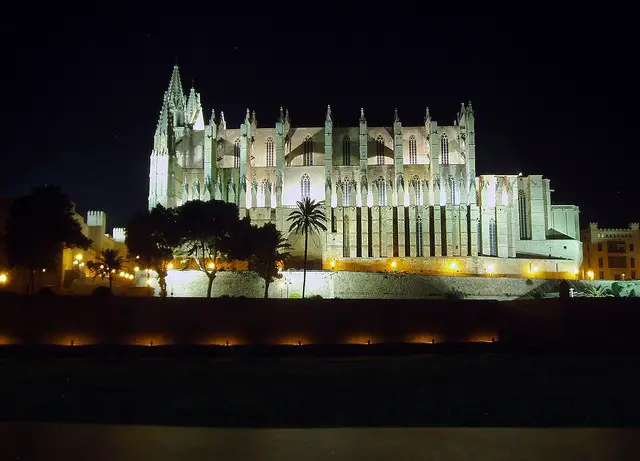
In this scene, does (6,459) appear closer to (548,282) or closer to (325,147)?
(548,282)

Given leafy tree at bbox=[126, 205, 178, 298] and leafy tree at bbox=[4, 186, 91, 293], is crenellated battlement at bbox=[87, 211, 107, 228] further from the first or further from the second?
leafy tree at bbox=[4, 186, 91, 293]

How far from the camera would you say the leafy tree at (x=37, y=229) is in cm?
3938

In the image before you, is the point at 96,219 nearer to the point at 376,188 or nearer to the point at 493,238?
the point at 376,188

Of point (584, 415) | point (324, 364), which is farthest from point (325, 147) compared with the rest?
point (584, 415)

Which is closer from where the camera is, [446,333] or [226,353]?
[226,353]

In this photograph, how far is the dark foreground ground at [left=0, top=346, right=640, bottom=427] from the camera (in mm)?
15578

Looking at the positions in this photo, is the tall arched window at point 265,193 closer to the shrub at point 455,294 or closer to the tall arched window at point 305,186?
the tall arched window at point 305,186

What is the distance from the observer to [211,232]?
153 feet

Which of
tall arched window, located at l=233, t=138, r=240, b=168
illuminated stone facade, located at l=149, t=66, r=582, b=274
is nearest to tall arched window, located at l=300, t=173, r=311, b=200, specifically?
illuminated stone facade, located at l=149, t=66, r=582, b=274

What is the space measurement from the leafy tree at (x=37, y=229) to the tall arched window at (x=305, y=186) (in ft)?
95.8

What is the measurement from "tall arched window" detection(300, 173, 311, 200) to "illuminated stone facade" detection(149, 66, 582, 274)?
12 centimetres

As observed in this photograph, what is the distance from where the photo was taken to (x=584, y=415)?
53.3 feet

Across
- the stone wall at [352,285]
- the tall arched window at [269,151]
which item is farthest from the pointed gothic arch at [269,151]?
the stone wall at [352,285]

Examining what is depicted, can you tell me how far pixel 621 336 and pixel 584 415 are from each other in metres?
21.6
